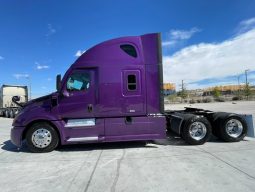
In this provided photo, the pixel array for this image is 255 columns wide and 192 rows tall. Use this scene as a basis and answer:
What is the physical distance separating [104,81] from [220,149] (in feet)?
12.5

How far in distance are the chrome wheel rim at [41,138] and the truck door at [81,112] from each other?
1.81 feet

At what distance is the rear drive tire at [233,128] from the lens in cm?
715

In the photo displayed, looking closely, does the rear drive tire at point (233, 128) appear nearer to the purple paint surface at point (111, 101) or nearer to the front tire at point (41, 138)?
the purple paint surface at point (111, 101)

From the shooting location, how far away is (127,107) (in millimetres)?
6551

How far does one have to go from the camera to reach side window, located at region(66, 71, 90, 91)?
652 cm

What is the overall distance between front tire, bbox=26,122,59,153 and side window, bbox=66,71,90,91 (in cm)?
130

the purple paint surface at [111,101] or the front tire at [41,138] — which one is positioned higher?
the purple paint surface at [111,101]

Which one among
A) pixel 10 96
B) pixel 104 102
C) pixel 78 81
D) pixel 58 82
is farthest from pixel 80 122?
pixel 10 96

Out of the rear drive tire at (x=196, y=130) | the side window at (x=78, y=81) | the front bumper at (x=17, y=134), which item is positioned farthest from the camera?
the rear drive tire at (x=196, y=130)

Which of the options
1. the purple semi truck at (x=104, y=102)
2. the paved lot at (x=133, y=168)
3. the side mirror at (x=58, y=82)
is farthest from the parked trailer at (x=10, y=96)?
the side mirror at (x=58, y=82)

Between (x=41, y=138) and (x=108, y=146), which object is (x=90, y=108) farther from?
(x=41, y=138)

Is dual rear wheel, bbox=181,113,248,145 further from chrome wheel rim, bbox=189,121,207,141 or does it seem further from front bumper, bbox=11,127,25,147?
front bumper, bbox=11,127,25,147

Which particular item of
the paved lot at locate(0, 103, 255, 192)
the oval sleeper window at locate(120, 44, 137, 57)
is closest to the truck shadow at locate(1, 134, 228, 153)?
the paved lot at locate(0, 103, 255, 192)

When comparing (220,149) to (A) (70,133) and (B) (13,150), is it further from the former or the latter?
(B) (13,150)
